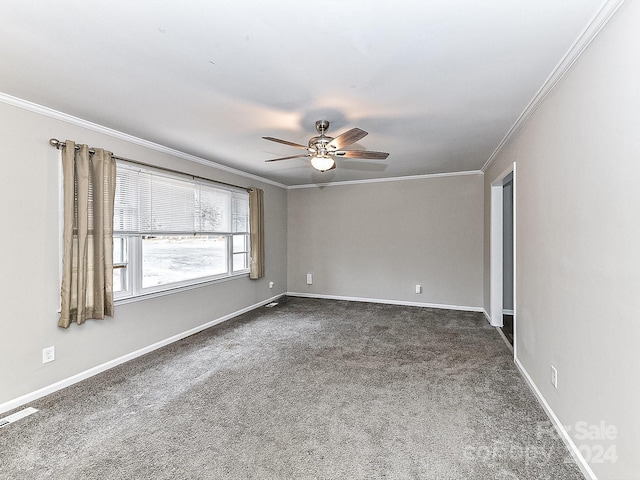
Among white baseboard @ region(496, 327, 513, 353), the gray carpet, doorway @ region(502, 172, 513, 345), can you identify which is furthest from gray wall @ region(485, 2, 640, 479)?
doorway @ region(502, 172, 513, 345)

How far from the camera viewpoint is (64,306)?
267 cm

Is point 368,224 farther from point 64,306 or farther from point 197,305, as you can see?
point 64,306

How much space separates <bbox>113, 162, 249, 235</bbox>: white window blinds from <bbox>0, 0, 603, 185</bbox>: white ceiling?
560 millimetres

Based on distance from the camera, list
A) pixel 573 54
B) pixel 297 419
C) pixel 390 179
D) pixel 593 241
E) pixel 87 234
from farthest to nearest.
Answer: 1. pixel 390 179
2. pixel 87 234
3. pixel 297 419
4. pixel 573 54
5. pixel 593 241

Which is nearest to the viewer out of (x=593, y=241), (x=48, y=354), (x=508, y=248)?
(x=593, y=241)

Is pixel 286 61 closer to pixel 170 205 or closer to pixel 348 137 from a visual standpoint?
pixel 348 137

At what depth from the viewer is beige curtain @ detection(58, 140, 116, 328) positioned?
2670mm

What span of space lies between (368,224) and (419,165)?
62.3 inches

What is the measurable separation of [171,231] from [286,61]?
8.94ft

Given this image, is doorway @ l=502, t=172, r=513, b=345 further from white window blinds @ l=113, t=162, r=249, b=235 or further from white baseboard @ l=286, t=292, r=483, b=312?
white window blinds @ l=113, t=162, r=249, b=235

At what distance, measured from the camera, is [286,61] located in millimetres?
1900

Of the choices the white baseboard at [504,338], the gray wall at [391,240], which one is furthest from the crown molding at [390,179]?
the white baseboard at [504,338]

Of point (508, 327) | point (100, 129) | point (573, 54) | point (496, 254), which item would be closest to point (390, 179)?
point (496, 254)

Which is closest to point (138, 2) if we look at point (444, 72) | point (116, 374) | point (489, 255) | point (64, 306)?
point (444, 72)
